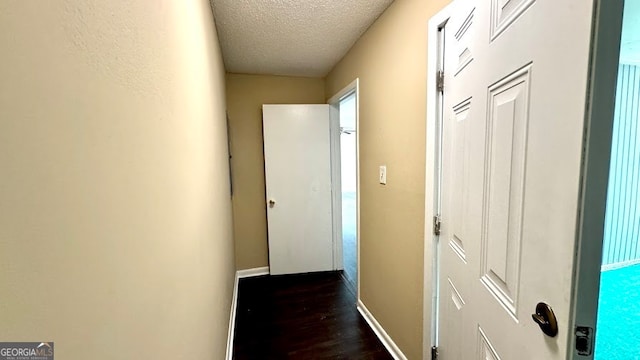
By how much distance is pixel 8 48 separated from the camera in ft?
0.81

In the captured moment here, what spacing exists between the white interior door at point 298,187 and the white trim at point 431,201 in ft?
5.92

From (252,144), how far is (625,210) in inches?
162

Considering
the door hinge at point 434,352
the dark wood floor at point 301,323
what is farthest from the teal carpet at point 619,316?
the dark wood floor at point 301,323

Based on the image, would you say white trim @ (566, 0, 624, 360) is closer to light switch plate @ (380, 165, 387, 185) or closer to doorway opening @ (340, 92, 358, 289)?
light switch plate @ (380, 165, 387, 185)

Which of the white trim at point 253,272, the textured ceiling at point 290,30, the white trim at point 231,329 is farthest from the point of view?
the white trim at point 253,272

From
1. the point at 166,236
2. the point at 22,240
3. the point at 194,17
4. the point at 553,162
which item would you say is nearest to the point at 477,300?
the point at 553,162

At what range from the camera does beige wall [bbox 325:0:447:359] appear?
1542mm

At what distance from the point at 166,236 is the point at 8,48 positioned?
54 centimetres

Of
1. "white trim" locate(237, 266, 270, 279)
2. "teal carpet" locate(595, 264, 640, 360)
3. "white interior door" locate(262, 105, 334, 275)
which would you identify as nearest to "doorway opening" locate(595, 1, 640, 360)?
"teal carpet" locate(595, 264, 640, 360)

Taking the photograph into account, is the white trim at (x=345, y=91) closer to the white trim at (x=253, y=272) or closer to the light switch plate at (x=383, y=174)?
the light switch plate at (x=383, y=174)

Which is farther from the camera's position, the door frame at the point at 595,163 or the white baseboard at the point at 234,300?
the white baseboard at the point at 234,300

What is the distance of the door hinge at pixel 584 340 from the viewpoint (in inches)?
21.0

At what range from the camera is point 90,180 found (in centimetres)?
37

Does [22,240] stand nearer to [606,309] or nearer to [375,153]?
[375,153]
